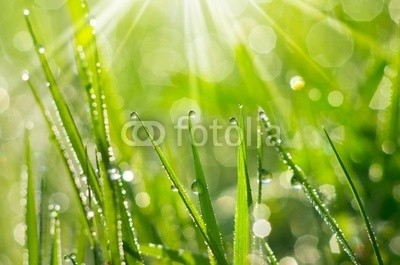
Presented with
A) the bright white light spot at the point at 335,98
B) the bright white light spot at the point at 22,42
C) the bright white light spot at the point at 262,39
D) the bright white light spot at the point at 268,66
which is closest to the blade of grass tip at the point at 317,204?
the bright white light spot at the point at 335,98

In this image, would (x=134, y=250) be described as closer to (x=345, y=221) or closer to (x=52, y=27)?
(x=345, y=221)

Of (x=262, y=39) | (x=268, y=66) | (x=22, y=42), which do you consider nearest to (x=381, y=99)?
(x=268, y=66)

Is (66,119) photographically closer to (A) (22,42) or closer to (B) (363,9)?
(B) (363,9)

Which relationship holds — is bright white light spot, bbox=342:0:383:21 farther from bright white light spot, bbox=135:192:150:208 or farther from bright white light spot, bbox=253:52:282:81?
bright white light spot, bbox=135:192:150:208

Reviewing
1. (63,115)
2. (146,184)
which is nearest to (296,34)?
(146,184)

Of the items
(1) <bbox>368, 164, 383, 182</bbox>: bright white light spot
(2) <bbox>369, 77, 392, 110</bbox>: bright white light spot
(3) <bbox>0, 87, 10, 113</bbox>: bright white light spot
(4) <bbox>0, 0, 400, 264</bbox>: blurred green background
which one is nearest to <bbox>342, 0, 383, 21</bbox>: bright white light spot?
(4) <bbox>0, 0, 400, 264</bbox>: blurred green background
